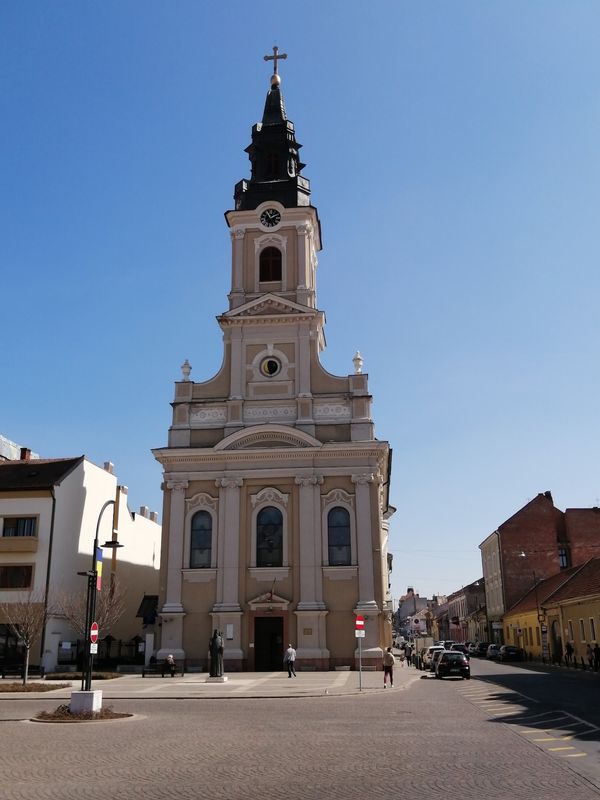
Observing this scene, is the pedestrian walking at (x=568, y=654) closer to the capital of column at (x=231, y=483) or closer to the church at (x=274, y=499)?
the church at (x=274, y=499)

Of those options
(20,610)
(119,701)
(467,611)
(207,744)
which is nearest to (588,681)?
(119,701)

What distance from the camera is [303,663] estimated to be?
38344mm

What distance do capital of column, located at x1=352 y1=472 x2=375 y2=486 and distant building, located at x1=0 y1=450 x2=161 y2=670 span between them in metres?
13.3

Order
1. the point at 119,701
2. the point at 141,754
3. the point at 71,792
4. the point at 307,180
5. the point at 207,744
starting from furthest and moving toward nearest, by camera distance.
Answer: the point at 307,180 → the point at 119,701 → the point at 207,744 → the point at 141,754 → the point at 71,792

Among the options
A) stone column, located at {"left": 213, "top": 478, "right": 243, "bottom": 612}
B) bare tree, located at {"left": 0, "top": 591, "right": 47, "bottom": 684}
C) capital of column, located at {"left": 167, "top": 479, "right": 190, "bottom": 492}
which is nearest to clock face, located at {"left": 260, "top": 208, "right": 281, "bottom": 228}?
stone column, located at {"left": 213, "top": 478, "right": 243, "bottom": 612}

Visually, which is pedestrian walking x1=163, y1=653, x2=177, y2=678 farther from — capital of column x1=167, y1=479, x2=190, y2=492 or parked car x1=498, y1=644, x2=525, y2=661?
parked car x1=498, y1=644, x2=525, y2=661

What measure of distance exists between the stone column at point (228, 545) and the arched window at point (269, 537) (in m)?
1.16

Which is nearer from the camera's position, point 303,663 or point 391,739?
point 391,739

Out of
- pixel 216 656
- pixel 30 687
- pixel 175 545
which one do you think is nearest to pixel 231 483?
pixel 175 545

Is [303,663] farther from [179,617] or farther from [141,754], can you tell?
[141,754]

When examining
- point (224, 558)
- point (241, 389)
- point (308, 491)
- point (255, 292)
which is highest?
point (255, 292)

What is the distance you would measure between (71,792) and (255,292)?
3810 centimetres

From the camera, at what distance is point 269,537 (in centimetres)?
4100

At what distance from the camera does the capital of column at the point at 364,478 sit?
4097 cm
